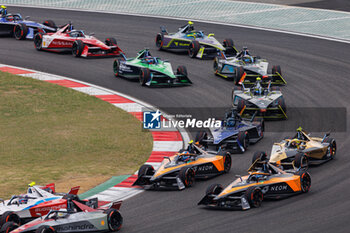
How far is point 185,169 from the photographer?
858 inches

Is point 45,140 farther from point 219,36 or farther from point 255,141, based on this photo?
point 219,36

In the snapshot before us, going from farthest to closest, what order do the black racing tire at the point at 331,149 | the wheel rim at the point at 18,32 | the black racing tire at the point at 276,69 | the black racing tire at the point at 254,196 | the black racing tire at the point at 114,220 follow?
the wheel rim at the point at 18,32 → the black racing tire at the point at 276,69 → the black racing tire at the point at 331,149 → the black racing tire at the point at 254,196 → the black racing tire at the point at 114,220

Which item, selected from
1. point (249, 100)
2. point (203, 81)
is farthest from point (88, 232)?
point (203, 81)

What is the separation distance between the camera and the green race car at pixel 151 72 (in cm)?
3445

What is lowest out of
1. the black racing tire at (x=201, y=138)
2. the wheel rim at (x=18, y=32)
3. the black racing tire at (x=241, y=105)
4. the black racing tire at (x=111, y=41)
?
the wheel rim at (x=18, y=32)

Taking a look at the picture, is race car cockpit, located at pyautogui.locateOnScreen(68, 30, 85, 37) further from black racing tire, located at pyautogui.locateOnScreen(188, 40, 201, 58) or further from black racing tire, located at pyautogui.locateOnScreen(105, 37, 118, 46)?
black racing tire, located at pyautogui.locateOnScreen(188, 40, 201, 58)

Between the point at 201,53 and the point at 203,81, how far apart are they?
13.9ft

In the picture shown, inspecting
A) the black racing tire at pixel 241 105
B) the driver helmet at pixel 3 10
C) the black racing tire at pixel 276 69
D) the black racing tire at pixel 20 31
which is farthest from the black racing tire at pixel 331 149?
the driver helmet at pixel 3 10

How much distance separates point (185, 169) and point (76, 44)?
62.9ft

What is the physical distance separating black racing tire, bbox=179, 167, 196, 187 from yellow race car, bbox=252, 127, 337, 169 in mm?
2127

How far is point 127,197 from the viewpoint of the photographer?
2130 centimetres

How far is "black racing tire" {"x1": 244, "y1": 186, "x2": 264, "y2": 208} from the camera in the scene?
1972 cm

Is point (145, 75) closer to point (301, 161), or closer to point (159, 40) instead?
point (159, 40)

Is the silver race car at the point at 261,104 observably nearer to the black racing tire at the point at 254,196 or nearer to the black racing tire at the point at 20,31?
the black racing tire at the point at 254,196
